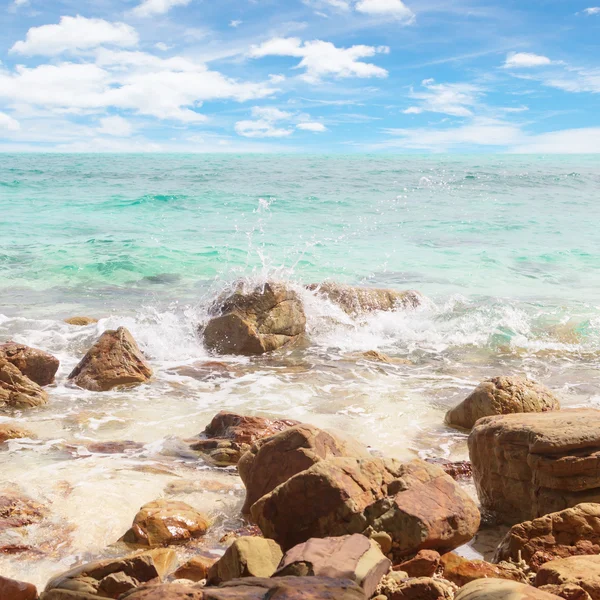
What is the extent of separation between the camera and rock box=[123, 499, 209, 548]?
11.9 feet

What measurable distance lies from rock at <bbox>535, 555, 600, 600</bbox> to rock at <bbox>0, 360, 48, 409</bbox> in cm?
485

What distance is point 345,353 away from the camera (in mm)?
8297

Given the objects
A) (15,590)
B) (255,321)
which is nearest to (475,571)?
(15,590)

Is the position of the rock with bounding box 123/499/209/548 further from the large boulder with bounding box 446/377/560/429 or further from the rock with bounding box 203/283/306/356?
the rock with bounding box 203/283/306/356

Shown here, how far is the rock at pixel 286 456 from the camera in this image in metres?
3.93

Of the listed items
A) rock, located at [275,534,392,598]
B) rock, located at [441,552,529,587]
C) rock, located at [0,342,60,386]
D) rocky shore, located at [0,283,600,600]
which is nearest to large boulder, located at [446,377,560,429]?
rocky shore, located at [0,283,600,600]

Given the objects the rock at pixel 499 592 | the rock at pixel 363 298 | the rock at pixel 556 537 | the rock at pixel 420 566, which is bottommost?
the rock at pixel 420 566

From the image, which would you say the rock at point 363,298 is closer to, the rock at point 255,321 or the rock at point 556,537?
the rock at point 255,321

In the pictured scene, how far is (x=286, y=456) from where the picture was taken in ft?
13.1

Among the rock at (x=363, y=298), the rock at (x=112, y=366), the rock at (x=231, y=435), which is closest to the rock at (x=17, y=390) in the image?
the rock at (x=112, y=366)

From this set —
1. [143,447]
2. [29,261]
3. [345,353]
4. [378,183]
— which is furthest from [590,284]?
[378,183]

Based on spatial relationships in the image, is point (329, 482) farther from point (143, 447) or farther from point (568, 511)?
point (143, 447)

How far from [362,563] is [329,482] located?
69 centimetres

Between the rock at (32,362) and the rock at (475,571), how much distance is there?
489 centimetres
